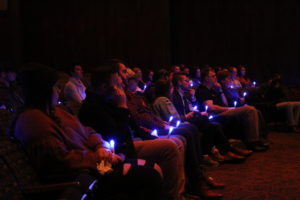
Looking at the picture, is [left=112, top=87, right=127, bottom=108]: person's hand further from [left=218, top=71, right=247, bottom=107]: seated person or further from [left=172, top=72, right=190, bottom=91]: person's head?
[left=218, top=71, right=247, bottom=107]: seated person

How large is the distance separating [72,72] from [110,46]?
462 cm

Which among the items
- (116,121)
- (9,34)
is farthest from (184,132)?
(9,34)

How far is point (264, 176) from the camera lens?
406 centimetres

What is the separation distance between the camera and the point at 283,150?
17.7ft

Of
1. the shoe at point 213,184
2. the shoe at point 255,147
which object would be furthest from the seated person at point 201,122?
the shoe at point 213,184

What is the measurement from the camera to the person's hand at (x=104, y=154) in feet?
7.40

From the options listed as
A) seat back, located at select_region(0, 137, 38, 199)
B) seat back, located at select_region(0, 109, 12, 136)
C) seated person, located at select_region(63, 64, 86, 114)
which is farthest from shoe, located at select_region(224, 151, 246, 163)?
seat back, located at select_region(0, 137, 38, 199)

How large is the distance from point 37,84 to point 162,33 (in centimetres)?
826

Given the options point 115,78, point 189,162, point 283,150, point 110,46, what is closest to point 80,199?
point 115,78

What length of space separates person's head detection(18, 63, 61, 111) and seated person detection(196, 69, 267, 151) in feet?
10.8

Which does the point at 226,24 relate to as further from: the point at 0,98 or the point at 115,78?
the point at 115,78

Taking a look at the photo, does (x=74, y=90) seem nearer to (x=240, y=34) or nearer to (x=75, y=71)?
(x=75, y=71)

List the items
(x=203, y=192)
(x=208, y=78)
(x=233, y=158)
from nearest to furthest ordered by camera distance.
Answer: (x=203, y=192) < (x=233, y=158) < (x=208, y=78)

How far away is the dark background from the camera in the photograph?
958cm
